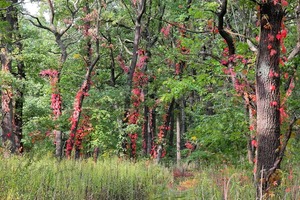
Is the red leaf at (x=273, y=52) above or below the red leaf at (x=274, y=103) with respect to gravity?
above

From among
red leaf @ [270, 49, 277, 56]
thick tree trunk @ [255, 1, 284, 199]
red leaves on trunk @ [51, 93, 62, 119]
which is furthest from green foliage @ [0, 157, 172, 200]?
red leaves on trunk @ [51, 93, 62, 119]

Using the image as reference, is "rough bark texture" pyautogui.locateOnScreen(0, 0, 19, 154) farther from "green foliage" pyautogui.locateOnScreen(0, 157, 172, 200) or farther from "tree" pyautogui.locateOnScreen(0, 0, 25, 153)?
"green foliage" pyautogui.locateOnScreen(0, 157, 172, 200)

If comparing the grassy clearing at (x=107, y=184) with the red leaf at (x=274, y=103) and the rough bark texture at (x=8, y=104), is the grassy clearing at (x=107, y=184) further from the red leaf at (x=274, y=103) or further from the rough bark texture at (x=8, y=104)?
the rough bark texture at (x=8, y=104)

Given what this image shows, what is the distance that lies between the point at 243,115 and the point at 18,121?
33.6ft

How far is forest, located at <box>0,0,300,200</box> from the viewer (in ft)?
15.0

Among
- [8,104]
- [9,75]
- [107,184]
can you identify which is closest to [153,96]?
[8,104]

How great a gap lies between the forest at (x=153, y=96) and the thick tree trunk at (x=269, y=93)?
14mm

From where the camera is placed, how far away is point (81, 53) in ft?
50.5

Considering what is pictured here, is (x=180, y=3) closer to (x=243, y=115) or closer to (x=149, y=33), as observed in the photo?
(x=149, y=33)

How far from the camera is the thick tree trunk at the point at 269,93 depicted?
4.49 m

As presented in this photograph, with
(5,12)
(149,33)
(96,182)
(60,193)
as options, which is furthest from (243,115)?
(5,12)

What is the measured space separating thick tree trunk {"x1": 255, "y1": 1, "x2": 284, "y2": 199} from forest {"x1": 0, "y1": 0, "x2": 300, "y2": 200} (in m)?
0.01

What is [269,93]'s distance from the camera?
455 centimetres

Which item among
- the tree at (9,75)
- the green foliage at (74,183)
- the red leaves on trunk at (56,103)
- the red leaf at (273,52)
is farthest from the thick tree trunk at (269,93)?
the red leaves on trunk at (56,103)
